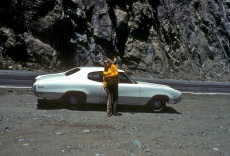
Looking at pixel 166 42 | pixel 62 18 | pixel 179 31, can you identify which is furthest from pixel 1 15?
pixel 179 31

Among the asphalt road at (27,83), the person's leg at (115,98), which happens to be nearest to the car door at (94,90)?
the person's leg at (115,98)

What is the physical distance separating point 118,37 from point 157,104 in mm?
22536

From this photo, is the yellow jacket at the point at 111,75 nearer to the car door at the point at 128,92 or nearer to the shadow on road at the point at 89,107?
the car door at the point at 128,92

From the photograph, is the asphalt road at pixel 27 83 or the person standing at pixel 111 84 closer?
the person standing at pixel 111 84

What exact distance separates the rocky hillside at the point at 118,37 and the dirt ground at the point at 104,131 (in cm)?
1763

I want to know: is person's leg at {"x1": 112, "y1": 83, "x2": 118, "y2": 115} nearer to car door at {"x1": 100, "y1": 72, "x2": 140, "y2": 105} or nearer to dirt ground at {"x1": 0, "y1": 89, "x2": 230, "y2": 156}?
dirt ground at {"x1": 0, "y1": 89, "x2": 230, "y2": 156}

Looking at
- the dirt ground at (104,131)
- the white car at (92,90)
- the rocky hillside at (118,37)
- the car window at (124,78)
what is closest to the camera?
the dirt ground at (104,131)

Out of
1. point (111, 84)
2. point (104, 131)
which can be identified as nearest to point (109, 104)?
point (111, 84)

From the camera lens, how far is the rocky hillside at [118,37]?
2647 centimetres

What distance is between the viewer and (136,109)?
963 cm

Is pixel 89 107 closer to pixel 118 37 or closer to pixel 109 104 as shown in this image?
pixel 109 104

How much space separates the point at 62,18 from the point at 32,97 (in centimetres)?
1881

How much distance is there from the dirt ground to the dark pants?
0.30m

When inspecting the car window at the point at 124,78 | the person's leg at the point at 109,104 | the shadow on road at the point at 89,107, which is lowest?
the shadow on road at the point at 89,107
